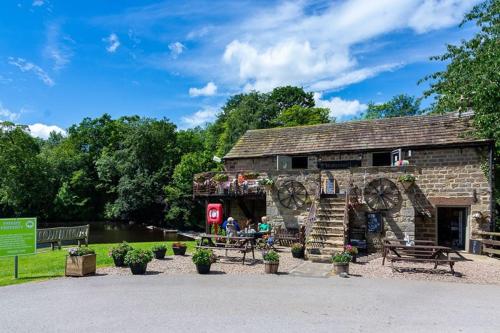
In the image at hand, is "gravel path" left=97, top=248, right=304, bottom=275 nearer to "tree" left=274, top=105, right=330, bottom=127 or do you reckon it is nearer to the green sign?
the green sign

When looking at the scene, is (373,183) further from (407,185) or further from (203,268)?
(203,268)

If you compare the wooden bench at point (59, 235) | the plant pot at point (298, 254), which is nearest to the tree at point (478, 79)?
the plant pot at point (298, 254)

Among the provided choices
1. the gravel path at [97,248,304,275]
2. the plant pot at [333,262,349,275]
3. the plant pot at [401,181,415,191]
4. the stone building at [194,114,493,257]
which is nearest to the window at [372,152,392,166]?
the stone building at [194,114,493,257]

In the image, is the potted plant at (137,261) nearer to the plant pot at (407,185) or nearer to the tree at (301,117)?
the plant pot at (407,185)

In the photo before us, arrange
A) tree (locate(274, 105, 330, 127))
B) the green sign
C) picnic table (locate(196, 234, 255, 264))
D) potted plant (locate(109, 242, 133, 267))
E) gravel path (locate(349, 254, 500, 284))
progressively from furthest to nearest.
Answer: tree (locate(274, 105, 330, 127)) → picnic table (locate(196, 234, 255, 264)) → potted plant (locate(109, 242, 133, 267)) → gravel path (locate(349, 254, 500, 284)) → the green sign

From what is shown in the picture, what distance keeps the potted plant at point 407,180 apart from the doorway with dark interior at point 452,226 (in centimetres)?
359

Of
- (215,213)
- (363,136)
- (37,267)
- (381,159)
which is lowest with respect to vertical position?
(37,267)

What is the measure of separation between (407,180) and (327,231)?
3661 millimetres

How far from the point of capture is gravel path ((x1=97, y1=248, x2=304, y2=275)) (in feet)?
35.4

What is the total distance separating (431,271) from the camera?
36.1ft

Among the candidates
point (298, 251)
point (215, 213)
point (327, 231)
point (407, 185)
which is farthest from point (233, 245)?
point (407, 185)

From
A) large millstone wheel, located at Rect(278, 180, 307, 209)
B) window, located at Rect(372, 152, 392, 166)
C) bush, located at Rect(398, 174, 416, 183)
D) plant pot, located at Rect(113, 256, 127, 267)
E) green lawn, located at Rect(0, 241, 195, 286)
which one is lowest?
green lawn, located at Rect(0, 241, 195, 286)

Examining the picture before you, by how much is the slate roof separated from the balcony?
5.04 feet

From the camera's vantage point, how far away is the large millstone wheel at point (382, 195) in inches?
589
